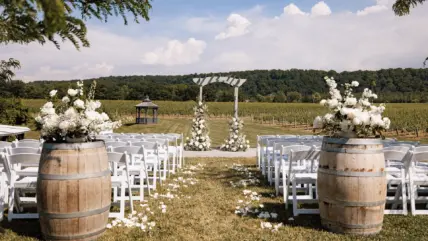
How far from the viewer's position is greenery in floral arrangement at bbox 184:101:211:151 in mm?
14094

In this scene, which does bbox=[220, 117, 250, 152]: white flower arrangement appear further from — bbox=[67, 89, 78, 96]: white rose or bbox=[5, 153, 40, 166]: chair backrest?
bbox=[67, 89, 78, 96]: white rose

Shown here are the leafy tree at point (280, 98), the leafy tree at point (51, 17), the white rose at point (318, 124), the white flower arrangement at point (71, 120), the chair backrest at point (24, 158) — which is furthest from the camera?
the leafy tree at point (280, 98)

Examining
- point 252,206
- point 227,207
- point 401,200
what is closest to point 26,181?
point 227,207

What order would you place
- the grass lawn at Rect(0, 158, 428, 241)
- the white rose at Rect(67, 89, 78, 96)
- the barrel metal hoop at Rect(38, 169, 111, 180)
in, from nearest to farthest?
the barrel metal hoop at Rect(38, 169, 111, 180)
the white rose at Rect(67, 89, 78, 96)
the grass lawn at Rect(0, 158, 428, 241)

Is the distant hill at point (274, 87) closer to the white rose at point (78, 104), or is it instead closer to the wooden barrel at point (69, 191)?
the white rose at point (78, 104)

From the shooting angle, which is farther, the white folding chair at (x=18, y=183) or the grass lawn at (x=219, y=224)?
the white folding chair at (x=18, y=183)

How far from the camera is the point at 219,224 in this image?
4730mm

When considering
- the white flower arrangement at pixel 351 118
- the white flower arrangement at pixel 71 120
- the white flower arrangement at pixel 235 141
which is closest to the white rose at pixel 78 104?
the white flower arrangement at pixel 71 120

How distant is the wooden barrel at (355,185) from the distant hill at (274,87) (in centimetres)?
5470

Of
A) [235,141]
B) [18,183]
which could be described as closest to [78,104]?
[18,183]

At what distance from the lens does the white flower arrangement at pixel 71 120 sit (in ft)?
13.0

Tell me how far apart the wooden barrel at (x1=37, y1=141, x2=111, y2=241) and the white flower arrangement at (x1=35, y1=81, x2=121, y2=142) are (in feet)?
0.65

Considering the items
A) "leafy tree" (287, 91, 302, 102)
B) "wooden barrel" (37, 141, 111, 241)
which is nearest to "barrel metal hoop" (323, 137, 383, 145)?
"wooden barrel" (37, 141, 111, 241)

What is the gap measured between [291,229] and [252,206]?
3.92 feet
